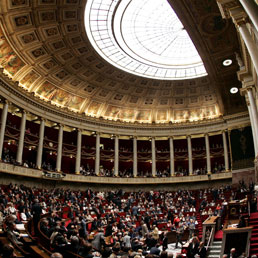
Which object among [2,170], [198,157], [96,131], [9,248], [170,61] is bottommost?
[9,248]

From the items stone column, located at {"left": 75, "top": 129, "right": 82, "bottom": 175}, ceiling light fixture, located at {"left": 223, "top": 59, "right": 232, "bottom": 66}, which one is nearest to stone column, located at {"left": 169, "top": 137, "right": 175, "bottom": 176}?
stone column, located at {"left": 75, "top": 129, "right": 82, "bottom": 175}

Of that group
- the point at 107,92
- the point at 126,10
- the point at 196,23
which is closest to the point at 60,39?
the point at 126,10

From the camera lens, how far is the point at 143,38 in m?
28.7

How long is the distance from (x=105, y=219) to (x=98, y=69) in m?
17.0

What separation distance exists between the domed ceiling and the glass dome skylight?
78 centimetres

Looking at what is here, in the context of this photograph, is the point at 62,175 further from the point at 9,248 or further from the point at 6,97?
the point at 9,248

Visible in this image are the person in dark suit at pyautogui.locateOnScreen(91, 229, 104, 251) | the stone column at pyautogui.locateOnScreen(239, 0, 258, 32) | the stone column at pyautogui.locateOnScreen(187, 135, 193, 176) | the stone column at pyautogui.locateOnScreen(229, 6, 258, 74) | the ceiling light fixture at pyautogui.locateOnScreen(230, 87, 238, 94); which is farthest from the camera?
the stone column at pyautogui.locateOnScreen(187, 135, 193, 176)

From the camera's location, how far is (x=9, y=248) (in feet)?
17.2

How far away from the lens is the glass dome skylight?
80.7 ft

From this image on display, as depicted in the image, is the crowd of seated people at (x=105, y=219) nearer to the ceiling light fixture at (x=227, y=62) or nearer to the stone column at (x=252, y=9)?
the stone column at (x=252, y=9)

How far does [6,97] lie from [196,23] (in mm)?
17934

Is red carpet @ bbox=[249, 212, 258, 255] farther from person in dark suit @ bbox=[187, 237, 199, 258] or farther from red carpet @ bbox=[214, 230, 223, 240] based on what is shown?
person in dark suit @ bbox=[187, 237, 199, 258]

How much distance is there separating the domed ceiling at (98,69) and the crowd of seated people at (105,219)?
425 inches

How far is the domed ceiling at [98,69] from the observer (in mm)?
22328
